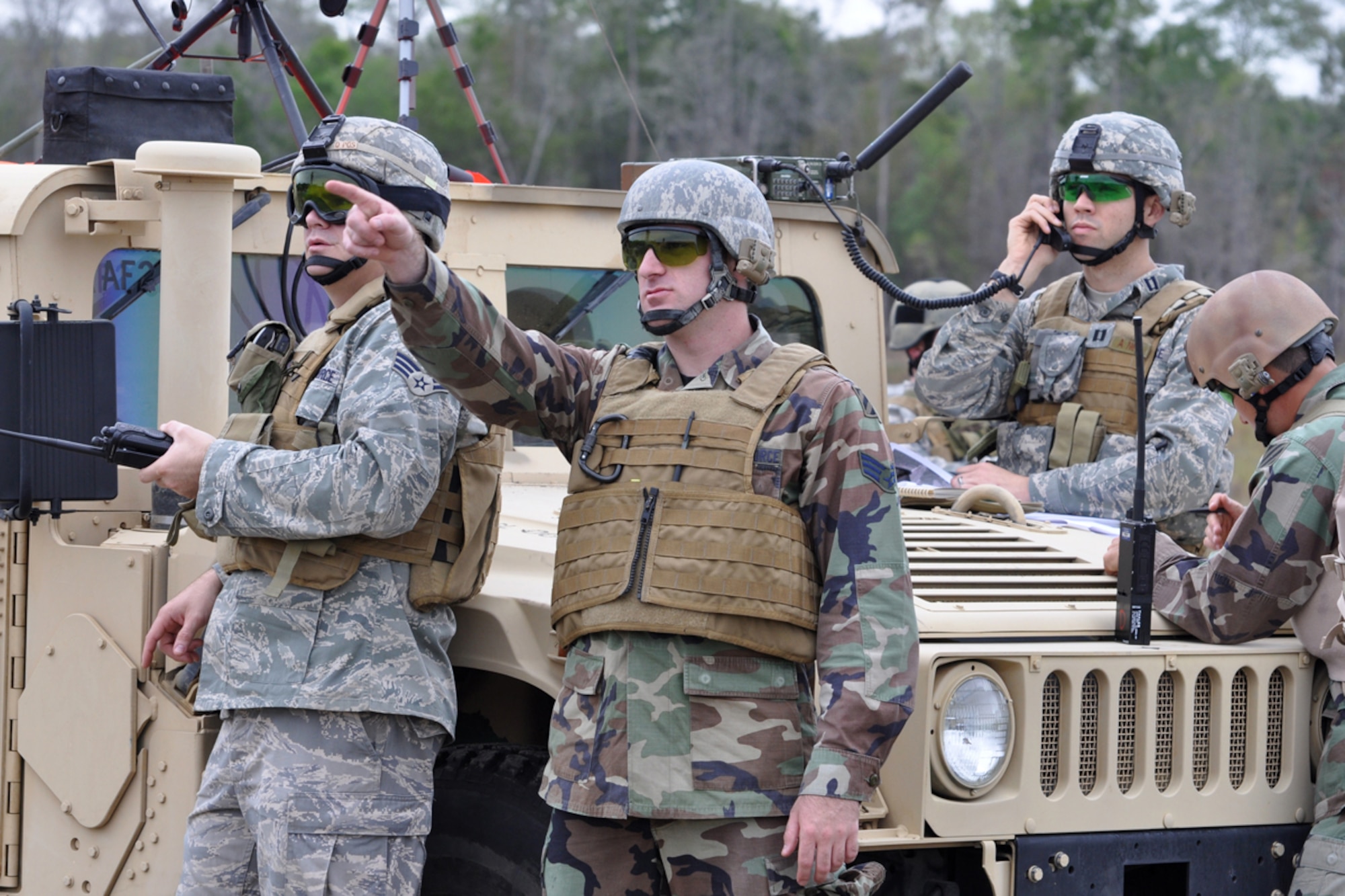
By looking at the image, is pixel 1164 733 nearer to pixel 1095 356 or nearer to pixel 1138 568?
pixel 1138 568

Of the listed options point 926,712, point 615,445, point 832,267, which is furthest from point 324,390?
point 832,267

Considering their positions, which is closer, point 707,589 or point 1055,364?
point 707,589

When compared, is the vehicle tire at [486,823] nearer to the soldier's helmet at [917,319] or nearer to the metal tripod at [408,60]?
the metal tripod at [408,60]

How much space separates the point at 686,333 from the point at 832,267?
71.1 inches

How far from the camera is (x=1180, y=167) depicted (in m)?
4.40

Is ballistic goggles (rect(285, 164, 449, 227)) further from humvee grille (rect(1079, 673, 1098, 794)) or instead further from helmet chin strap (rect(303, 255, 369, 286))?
humvee grille (rect(1079, 673, 1098, 794))

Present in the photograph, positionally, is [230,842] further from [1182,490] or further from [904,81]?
[904,81]

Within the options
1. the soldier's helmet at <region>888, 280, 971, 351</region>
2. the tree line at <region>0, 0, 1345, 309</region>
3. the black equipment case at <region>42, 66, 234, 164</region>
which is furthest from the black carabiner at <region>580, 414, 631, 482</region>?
the tree line at <region>0, 0, 1345, 309</region>

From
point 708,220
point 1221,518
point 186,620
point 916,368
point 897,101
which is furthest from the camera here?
point 897,101

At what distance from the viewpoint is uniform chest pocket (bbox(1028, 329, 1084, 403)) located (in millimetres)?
4316

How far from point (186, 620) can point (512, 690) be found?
2.20ft

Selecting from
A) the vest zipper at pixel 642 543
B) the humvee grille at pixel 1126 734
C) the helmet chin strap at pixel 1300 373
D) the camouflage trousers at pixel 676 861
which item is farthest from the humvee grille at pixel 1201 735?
the vest zipper at pixel 642 543

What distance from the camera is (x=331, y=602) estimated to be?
9.71 feet

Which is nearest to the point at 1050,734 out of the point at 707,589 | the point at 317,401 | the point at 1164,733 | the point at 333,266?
the point at 1164,733
